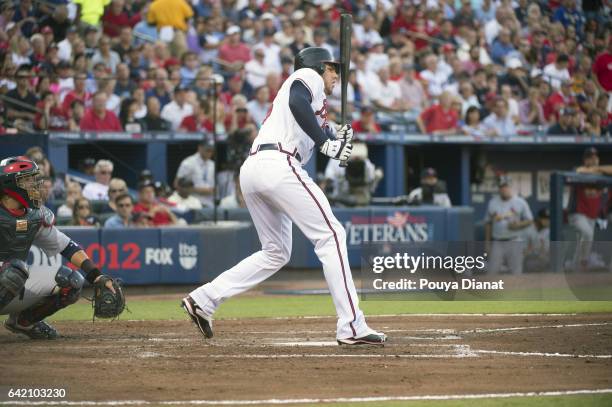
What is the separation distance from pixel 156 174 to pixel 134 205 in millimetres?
1530

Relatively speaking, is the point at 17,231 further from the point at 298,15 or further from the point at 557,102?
the point at 557,102

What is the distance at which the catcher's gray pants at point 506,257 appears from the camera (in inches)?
480

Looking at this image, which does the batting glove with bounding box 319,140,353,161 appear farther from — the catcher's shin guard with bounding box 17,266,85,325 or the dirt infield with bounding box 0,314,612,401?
the catcher's shin guard with bounding box 17,266,85,325

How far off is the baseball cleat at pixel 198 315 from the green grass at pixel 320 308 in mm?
2173

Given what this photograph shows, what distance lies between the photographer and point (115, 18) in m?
16.6

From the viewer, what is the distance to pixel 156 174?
48.4 ft

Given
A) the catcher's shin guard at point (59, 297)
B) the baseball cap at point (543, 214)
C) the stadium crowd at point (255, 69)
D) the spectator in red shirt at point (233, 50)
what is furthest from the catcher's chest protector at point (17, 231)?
the baseball cap at point (543, 214)

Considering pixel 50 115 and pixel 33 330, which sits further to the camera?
pixel 50 115

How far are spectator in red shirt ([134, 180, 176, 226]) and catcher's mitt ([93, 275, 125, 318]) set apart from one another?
5.07 meters

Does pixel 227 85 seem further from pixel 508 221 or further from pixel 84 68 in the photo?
pixel 508 221

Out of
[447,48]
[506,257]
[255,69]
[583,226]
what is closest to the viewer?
[506,257]

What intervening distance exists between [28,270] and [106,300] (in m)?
0.65

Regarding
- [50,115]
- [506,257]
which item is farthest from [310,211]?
[50,115]

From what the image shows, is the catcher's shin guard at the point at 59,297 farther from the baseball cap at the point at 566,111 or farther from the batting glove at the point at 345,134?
the baseball cap at the point at 566,111
